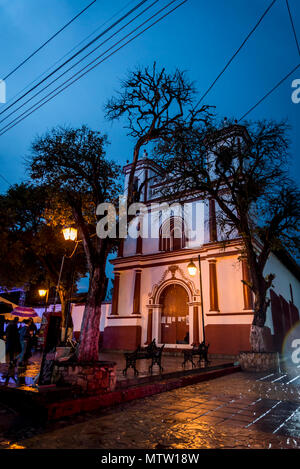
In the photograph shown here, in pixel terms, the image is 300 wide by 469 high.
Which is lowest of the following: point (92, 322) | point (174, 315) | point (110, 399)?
point (110, 399)

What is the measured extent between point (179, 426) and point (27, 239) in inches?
592

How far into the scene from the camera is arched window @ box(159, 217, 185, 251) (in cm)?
1756

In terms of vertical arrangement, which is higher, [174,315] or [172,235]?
[172,235]

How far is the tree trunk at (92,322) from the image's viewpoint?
18.2ft

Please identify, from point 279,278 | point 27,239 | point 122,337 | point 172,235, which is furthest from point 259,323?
point 27,239

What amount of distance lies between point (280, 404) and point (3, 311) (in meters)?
17.6

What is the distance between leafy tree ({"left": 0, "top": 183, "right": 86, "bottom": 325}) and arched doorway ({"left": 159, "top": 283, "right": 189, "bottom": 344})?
595 cm

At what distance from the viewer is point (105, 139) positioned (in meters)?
9.54

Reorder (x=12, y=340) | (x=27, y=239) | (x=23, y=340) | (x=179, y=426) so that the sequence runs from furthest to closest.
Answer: (x=27, y=239) → (x=23, y=340) → (x=12, y=340) → (x=179, y=426)

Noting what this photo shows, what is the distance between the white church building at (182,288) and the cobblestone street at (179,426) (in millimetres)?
8099

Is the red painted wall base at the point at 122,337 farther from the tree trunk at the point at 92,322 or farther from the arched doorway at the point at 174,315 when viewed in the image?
the tree trunk at the point at 92,322

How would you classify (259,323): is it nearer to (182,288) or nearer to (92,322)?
(182,288)

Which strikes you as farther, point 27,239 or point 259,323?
point 27,239

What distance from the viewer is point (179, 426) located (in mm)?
3797
